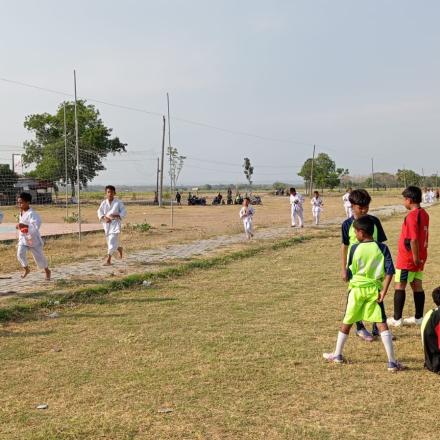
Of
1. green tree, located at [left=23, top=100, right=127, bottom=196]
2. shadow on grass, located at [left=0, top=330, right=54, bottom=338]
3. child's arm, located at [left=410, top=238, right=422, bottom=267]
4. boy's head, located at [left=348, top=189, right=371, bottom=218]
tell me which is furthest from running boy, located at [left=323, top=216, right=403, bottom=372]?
green tree, located at [left=23, top=100, right=127, bottom=196]

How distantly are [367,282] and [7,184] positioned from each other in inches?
1279

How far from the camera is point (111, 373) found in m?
4.82

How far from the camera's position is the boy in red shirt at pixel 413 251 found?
5.98 m

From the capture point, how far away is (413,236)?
6023mm

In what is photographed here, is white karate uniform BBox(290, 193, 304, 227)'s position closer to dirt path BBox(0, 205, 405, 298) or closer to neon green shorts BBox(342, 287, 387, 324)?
dirt path BBox(0, 205, 405, 298)

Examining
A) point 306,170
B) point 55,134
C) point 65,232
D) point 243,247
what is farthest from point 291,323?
point 306,170

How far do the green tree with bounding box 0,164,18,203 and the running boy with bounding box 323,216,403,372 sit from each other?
2964 cm

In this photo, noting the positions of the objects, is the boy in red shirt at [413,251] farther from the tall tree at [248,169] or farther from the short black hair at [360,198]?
the tall tree at [248,169]

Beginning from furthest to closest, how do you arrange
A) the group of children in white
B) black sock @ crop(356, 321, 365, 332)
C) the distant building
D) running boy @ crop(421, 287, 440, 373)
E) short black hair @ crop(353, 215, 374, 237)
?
the distant building < black sock @ crop(356, 321, 365, 332) < short black hair @ crop(353, 215, 374, 237) < the group of children in white < running boy @ crop(421, 287, 440, 373)

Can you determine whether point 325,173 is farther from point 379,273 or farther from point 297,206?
point 379,273

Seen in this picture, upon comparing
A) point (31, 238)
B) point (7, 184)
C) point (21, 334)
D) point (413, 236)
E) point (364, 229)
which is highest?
point (7, 184)

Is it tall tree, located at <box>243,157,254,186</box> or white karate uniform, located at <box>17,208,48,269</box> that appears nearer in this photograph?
white karate uniform, located at <box>17,208,48,269</box>

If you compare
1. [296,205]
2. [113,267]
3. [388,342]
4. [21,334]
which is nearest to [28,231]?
[113,267]

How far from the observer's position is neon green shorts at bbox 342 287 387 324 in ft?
16.0
